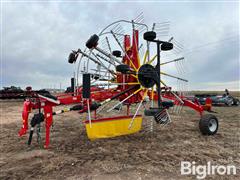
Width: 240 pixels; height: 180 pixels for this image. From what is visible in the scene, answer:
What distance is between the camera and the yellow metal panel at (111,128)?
679 centimetres

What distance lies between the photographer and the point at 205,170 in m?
4.74

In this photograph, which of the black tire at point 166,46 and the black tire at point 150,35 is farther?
the black tire at point 166,46

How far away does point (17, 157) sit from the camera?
18.6 feet

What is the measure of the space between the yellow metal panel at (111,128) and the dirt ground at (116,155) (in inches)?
8.8

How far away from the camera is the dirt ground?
15.0ft

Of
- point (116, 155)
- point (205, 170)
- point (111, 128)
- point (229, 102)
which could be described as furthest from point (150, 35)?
point (229, 102)

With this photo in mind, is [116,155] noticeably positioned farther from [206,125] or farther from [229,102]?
[229,102]

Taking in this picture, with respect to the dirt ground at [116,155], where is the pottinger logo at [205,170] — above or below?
below

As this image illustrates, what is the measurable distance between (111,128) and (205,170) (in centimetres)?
352

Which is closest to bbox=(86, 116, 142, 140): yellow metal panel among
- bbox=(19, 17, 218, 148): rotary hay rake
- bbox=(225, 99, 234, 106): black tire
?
bbox=(19, 17, 218, 148): rotary hay rake

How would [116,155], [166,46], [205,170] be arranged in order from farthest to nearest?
[166,46], [116,155], [205,170]

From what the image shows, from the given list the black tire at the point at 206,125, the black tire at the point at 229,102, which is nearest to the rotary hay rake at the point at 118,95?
the black tire at the point at 206,125

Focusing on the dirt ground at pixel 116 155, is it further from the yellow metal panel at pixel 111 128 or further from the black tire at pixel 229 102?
the black tire at pixel 229 102

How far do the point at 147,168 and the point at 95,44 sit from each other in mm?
4061
